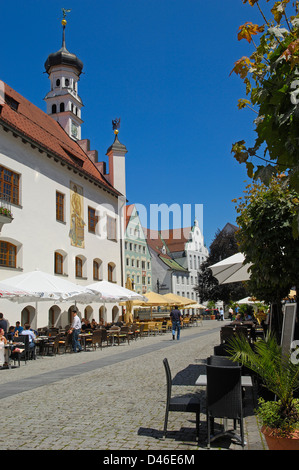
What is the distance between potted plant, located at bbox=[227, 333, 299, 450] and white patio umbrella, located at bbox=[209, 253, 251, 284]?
273 inches

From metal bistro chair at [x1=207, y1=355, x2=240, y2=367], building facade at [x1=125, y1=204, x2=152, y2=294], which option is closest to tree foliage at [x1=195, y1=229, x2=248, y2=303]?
building facade at [x1=125, y1=204, x2=152, y2=294]

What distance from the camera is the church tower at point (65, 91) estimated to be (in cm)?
4172

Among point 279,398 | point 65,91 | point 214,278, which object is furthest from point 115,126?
point 279,398

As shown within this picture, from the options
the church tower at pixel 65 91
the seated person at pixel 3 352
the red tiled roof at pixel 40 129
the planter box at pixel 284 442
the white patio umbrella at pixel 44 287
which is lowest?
the seated person at pixel 3 352

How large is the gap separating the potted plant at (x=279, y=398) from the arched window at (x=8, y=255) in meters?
19.3

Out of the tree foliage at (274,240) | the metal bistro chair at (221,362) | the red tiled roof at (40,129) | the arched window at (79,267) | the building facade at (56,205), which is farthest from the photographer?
the arched window at (79,267)

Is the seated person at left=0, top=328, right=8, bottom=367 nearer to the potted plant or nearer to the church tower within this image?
the potted plant

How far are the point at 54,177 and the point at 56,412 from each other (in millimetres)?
22308

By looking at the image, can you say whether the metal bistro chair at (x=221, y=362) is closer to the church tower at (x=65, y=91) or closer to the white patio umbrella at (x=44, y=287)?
the white patio umbrella at (x=44, y=287)

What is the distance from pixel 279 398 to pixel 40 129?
1088 inches

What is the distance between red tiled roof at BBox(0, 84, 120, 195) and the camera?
25.2m

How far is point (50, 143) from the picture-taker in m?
29.4

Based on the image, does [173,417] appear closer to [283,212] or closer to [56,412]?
[56,412]

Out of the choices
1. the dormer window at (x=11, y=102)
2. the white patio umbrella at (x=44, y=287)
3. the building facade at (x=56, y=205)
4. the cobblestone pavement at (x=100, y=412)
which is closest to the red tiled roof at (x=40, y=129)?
the building facade at (x=56, y=205)
